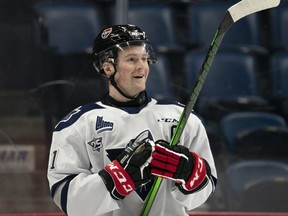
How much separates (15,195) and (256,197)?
2.84 feet

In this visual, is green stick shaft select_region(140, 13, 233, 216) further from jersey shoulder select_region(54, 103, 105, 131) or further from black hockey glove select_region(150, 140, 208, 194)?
jersey shoulder select_region(54, 103, 105, 131)

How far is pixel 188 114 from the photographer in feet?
6.32

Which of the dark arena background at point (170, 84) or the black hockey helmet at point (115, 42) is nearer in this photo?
→ the black hockey helmet at point (115, 42)

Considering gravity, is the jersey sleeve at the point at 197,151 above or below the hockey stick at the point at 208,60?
below

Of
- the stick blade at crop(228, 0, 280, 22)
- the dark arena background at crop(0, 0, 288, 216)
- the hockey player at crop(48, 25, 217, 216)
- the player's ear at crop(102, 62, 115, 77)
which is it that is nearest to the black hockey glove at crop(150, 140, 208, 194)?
the hockey player at crop(48, 25, 217, 216)

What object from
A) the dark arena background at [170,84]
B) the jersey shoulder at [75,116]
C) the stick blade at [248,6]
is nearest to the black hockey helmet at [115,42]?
the jersey shoulder at [75,116]

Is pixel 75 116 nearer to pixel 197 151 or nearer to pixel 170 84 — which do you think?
pixel 197 151

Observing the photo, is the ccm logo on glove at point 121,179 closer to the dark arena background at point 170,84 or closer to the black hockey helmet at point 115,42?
the black hockey helmet at point 115,42

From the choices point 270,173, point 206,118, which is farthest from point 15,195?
point 270,173

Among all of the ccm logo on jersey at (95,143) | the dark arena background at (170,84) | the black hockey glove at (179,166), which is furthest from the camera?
the dark arena background at (170,84)

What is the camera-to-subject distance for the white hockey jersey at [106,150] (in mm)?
1924

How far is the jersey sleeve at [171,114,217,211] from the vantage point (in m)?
1.96

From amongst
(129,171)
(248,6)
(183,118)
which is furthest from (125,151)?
(248,6)

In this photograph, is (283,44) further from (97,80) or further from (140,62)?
(140,62)
